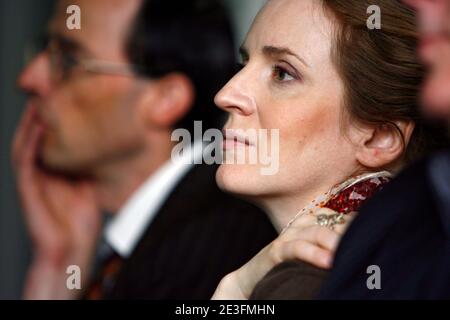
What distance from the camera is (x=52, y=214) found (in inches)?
154

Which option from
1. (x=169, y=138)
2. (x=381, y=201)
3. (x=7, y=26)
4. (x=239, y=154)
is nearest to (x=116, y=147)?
(x=169, y=138)

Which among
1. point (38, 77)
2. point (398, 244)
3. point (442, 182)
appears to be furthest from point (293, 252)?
point (38, 77)

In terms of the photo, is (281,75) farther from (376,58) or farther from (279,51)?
(376,58)

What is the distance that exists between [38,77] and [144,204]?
0.61 meters

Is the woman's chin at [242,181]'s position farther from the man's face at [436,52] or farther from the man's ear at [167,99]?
the man's ear at [167,99]

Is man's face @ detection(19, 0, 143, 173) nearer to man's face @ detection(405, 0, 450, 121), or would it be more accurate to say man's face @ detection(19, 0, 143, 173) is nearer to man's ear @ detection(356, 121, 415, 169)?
man's ear @ detection(356, 121, 415, 169)

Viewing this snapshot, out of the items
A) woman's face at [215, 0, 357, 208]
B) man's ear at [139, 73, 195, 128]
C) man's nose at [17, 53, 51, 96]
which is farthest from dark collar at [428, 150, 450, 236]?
man's nose at [17, 53, 51, 96]

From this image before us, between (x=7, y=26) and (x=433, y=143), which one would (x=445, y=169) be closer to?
(x=433, y=143)

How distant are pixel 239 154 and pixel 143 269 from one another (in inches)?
37.7

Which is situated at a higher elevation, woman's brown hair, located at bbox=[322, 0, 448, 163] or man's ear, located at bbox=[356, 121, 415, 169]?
woman's brown hair, located at bbox=[322, 0, 448, 163]

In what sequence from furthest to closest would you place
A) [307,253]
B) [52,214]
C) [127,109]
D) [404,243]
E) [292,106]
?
[52,214] → [127,109] → [292,106] → [307,253] → [404,243]

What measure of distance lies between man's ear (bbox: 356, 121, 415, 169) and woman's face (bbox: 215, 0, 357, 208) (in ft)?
0.08

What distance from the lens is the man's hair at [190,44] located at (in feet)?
10.7

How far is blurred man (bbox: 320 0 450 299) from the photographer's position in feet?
4.69
